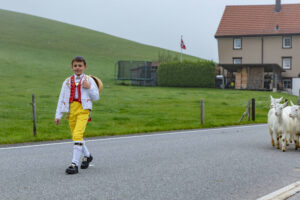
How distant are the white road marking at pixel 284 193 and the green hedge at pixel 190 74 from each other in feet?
144

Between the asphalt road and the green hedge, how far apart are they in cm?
3878

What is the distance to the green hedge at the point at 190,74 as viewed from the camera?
50906mm

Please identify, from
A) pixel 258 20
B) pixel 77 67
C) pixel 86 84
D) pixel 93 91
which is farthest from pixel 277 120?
pixel 258 20

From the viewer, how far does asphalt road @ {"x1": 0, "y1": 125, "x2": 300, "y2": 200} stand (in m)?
6.29

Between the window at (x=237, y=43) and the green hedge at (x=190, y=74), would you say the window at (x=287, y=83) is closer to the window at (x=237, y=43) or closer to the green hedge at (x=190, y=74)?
the window at (x=237, y=43)

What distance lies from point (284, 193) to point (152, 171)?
2.45 m

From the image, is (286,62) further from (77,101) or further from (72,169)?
(72,169)

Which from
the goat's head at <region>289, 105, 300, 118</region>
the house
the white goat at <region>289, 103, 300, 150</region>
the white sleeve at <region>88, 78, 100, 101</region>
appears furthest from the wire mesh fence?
the white sleeve at <region>88, 78, 100, 101</region>

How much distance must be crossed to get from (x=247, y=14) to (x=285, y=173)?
5783 centimetres

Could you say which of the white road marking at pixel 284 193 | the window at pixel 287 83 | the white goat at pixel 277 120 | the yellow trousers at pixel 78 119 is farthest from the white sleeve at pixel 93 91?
the window at pixel 287 83

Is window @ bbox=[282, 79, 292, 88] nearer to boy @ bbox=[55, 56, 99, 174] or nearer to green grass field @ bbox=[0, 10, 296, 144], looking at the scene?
green grass field @ bbox=[0, 10, 296, 144]

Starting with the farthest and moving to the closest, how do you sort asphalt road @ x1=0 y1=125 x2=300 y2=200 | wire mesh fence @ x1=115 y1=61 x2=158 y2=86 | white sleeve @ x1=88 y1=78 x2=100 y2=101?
wire mesh fence @ x1=115 y1=61 x2=158 y2=86 → white sleeve @ x1=88 y1=78 x2=100 y2=101 → asphalt road @ x1=0 y1=125 x2=300 y2=200

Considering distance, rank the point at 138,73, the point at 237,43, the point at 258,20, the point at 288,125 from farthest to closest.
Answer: the point at 258,20, the point at 237,43, the point at 138,73, the point at 288,125

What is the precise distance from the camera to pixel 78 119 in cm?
779
